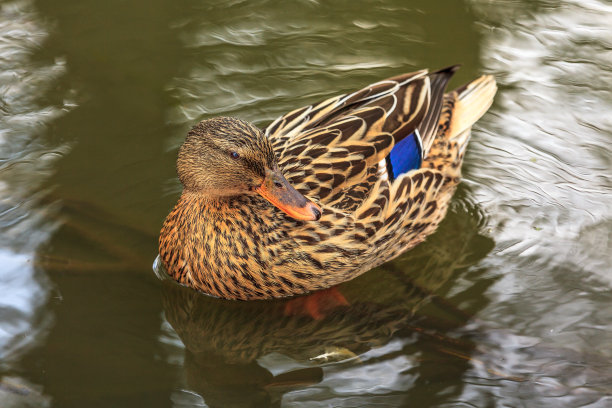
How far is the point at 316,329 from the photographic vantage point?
516cm

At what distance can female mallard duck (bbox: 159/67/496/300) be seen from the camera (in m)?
5.01

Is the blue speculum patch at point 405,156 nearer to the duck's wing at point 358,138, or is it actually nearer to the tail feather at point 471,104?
the duck's wing at point 358,138

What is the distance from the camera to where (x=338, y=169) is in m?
5.39

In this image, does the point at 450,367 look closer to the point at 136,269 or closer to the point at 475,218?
the point at 475,218

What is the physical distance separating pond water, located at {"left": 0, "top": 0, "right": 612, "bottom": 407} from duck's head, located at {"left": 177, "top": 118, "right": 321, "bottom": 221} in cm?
83

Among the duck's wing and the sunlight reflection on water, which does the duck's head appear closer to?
the duck's wing

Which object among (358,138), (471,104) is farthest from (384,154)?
(471,104)

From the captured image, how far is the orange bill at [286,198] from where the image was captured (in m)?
4.91

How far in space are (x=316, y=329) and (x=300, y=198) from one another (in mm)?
884

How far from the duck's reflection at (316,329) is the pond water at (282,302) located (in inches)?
0.6

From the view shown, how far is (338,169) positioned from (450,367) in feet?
4.97

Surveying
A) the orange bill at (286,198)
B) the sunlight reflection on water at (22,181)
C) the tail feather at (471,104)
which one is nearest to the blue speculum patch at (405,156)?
the tail feather at (471,104)

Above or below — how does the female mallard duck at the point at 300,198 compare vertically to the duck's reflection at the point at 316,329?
above

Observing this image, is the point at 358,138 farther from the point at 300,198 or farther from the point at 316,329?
the point at 316,329
